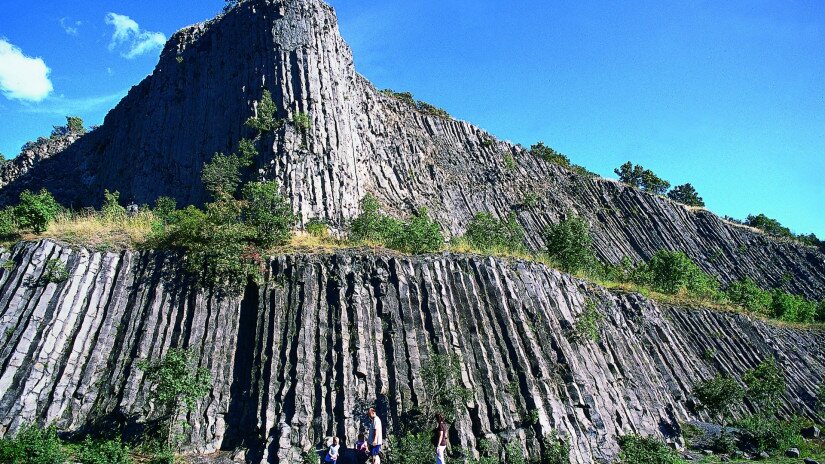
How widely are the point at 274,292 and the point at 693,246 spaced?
1822 inches

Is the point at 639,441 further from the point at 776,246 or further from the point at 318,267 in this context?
the point at 776,246

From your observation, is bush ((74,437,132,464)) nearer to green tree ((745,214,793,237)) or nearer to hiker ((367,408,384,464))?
hiker ((367,408,384,464))

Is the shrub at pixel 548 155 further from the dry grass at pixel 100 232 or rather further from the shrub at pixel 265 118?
the dry grass at pixel 100 232

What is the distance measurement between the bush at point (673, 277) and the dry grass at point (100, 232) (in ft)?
97.9

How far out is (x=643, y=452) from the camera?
15.4 meters

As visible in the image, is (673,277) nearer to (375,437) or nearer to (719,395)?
(719,395)

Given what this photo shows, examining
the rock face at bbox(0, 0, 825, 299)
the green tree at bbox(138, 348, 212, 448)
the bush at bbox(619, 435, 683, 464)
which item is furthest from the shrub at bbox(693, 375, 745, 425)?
the rock face at bbox(0, 0, 825, 299)

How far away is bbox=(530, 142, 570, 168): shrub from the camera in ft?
193

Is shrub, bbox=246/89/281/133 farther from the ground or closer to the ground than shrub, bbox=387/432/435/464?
farther from the ground

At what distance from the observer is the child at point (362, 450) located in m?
14.6

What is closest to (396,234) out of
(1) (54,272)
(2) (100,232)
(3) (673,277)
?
(2) (100,232)

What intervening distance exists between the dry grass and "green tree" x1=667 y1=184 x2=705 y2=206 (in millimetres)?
68794

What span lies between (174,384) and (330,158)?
64.6ft

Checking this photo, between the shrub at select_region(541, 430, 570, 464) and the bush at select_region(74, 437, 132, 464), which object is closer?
the bush at select_region(74, 437, 132, 464)
